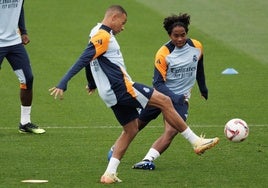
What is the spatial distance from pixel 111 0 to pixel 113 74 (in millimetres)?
18663

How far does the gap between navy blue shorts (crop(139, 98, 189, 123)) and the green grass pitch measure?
639mm

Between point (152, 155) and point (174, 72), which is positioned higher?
point (174, 72)

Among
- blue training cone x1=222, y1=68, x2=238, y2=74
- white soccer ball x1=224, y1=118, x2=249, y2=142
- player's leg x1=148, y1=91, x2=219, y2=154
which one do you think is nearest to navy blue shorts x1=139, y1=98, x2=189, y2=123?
white soccer ball x1=224, y1=118, x2=249, y2=142

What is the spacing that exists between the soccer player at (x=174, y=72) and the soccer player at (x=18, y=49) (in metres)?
2.93

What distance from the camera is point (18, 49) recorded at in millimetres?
16031

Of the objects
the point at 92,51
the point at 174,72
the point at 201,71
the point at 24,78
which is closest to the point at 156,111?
the point at 174,72

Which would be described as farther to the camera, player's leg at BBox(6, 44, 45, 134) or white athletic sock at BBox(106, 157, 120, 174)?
player's leg at BBox(6, 44, 45, 134)

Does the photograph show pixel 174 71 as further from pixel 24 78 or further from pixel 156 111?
pixel 24 78

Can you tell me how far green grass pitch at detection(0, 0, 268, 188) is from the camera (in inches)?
524

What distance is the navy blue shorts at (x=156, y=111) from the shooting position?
13.6 meters

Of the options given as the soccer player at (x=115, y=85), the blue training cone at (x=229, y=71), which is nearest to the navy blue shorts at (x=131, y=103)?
the soccer player at (x=115, y=85)

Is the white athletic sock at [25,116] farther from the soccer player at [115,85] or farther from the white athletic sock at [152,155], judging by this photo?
the soccer player at [115,85]

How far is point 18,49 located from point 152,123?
105 inches

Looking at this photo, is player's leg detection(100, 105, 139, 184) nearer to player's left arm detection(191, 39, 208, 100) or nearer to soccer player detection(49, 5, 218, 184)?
soccer player detection(49, 5, 218, 184)
